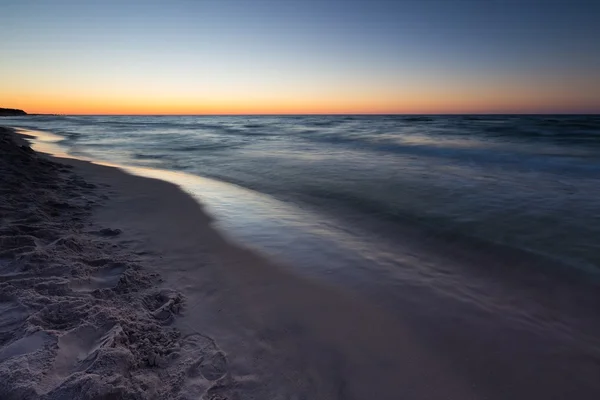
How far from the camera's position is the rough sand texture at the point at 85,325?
5.65 ft

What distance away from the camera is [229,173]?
33.6 feet

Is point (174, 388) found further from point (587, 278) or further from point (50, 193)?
point (50, 193)

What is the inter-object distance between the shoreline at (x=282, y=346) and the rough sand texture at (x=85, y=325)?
1 centimetres

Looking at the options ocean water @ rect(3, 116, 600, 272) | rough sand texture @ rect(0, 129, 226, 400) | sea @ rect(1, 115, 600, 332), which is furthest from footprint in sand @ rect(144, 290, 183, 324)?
ocean water @ rect(3, 116, 600, 272)

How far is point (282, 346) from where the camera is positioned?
2.38m

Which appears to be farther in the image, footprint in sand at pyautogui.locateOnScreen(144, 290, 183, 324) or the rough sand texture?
footprint in sand at pyautogui.locateOnScreen(144, 290, 183, 324)

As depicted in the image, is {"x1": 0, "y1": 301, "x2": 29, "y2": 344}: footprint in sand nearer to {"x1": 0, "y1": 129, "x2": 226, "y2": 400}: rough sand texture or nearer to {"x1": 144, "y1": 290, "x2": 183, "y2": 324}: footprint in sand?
{"x1": 0, "y1": 129, "x2": 226, "y2": 400}: rough sand texture

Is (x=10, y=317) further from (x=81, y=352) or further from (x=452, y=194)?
(x=452, y=194)

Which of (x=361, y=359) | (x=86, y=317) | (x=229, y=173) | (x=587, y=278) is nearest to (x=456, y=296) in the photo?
(x=361, y=359)

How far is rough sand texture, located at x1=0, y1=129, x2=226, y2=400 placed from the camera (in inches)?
67.7

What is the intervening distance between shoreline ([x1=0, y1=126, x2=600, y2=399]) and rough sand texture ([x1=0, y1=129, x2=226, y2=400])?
1 centimetres

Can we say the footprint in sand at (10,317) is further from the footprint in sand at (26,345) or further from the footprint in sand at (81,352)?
the footprint in sand at (81,352)

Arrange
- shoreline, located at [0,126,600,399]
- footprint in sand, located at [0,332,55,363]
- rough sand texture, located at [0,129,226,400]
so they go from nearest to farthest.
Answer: rough sand texture, located at [0,129,226,400], footprint in sand, located at [0,332,55,363], shoreline, located at [0,126,600,399]

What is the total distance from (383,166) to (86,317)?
10380 mm
